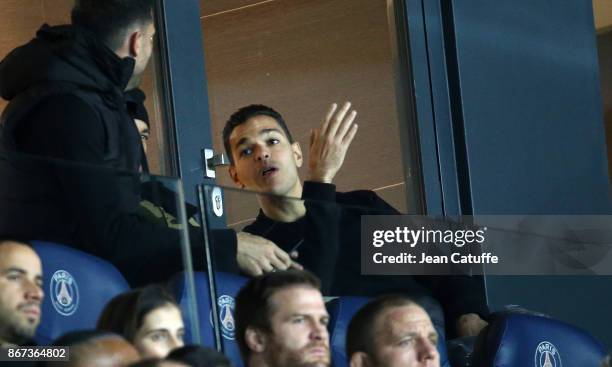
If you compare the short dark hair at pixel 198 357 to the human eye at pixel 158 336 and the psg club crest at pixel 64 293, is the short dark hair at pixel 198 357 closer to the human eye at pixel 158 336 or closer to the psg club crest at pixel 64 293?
the human eye at pixel 158 336

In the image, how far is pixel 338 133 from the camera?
3.77 metres

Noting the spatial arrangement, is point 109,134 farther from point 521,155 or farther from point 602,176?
point 602,176

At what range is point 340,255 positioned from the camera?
2.53 meters

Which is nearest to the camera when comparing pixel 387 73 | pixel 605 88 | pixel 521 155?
pixel 387 73

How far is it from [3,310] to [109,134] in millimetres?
846

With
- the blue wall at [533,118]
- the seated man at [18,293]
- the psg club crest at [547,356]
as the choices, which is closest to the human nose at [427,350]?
the psg club crest at [547,356]

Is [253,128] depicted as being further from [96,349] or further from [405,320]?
[96,349]

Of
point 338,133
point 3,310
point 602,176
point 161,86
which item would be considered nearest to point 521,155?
point 602,176

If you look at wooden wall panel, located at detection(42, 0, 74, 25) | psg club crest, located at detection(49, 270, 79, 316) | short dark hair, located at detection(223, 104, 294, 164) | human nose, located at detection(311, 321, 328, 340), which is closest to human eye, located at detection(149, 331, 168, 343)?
psg club crest, located at detection(49, 270, 79, 316)

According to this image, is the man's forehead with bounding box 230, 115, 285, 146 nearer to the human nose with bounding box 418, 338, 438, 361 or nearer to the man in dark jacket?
the man in dark jacket

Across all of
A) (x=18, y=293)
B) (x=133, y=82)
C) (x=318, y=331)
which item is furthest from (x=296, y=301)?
(x=133, y=82)

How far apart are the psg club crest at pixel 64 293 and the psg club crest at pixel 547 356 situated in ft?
4.43

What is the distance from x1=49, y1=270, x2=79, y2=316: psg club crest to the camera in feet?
6.14

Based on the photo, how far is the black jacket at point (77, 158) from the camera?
1897 millimetres
